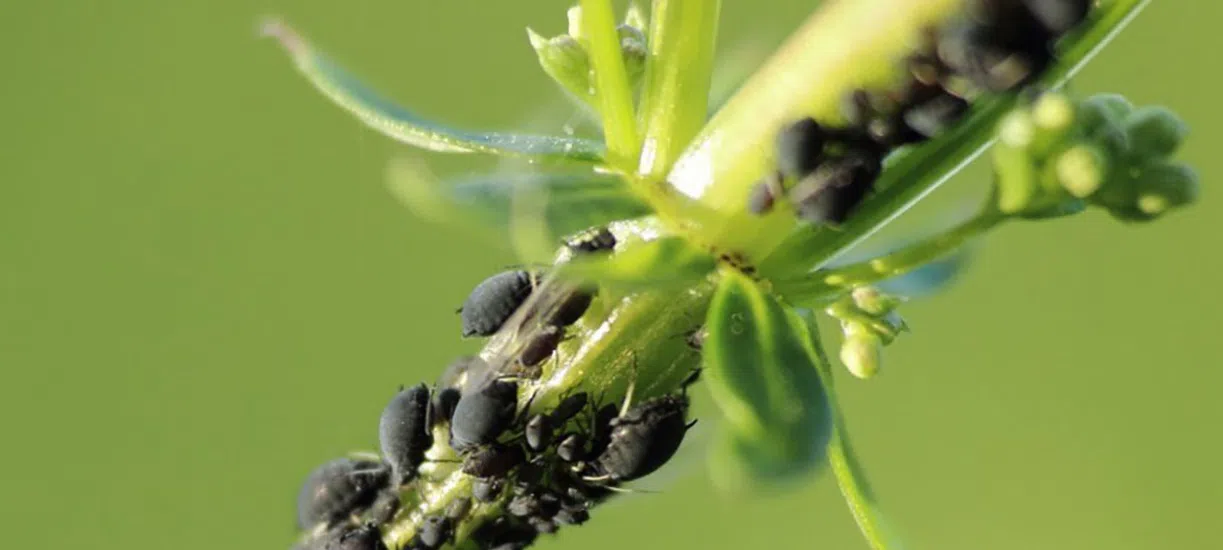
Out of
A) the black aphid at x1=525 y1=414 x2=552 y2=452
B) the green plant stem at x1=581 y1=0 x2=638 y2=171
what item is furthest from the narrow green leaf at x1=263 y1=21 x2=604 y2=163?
the black aphid at x1=525 y1=414 x2=552 y2=452

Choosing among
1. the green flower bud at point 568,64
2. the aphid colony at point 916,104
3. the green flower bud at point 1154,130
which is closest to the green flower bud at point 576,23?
the green flower bud at point 568,64

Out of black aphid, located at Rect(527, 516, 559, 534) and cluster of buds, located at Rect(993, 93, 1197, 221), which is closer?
cluster of buds, located at Rect(993, 93, 1197, 221)

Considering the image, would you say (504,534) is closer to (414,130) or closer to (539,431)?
(539,431)

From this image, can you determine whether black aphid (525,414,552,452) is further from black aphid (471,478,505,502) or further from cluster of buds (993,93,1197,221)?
cluster of buds (993,93,1197,221)

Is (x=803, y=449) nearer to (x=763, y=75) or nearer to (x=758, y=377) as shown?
(x=758, y=377)

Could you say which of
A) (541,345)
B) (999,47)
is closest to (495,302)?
(541,345)

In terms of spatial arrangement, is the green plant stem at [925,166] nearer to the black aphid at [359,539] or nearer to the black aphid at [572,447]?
the black aphid at [572,447]

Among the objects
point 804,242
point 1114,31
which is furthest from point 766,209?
point 1114,31
